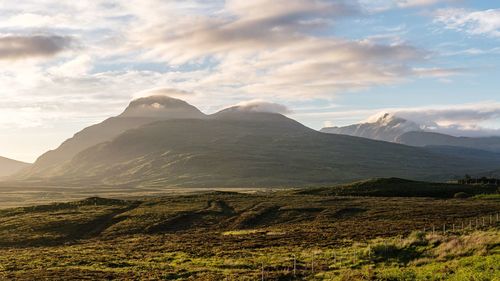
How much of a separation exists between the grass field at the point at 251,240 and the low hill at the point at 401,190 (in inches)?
717

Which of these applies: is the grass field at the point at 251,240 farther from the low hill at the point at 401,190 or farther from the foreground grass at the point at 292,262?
the low hill at the point at 401,190

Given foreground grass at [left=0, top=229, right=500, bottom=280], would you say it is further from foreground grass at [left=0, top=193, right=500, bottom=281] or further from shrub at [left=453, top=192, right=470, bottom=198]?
shrub at [left=453, top=192, right=470, bottom=198]

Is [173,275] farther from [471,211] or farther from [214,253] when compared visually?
[471,211]

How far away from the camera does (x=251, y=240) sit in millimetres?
65562

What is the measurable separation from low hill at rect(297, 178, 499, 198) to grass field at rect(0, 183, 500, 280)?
18.2m

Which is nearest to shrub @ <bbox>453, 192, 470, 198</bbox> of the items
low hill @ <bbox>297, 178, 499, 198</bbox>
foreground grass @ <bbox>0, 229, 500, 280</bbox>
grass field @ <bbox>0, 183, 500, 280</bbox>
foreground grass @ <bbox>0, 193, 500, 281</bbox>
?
low hill @ <bbox>297, 178, 499, 198</bbox>

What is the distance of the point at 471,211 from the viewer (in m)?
90.9

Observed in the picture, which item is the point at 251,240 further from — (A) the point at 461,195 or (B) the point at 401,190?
(B) the point at 401,190

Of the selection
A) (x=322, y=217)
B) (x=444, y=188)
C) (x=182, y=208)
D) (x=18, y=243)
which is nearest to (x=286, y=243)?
(x=322, y=217)

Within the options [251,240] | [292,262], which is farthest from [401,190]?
[292,262]

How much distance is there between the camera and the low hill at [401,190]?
454ft

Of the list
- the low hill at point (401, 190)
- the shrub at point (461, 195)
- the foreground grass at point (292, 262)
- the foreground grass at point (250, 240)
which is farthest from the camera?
the low hill at point (401, 190)

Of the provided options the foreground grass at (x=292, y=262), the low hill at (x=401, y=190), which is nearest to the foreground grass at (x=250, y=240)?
the foreground grass at (x=292, y=262)

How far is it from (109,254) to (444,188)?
375 ft
